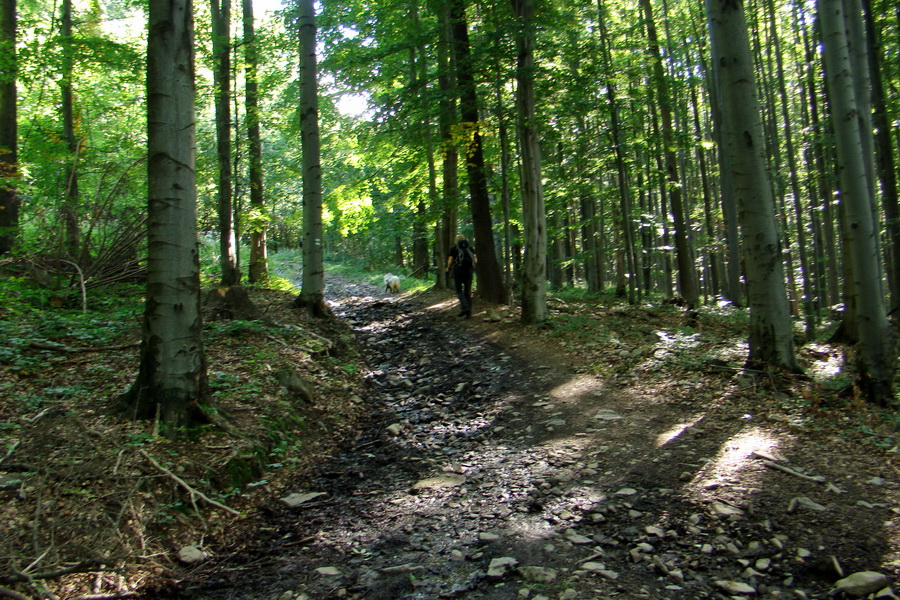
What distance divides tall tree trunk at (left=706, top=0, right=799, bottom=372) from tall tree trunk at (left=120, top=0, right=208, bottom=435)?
235 inches

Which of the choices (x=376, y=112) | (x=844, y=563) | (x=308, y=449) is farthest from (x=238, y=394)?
(x=376, y=112)

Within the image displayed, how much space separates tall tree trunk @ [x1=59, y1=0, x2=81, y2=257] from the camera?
909 cm

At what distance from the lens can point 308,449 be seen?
564cm

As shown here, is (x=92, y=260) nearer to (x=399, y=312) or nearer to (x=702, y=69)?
(x=399, y=312)

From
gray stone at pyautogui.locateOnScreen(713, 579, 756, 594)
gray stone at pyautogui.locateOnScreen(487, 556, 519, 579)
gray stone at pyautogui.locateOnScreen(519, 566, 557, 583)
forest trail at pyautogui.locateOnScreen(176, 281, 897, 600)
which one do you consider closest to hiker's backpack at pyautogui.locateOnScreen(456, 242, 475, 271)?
forest trail at pyautogui.locateOnScreen(176, 281, 897, 600)

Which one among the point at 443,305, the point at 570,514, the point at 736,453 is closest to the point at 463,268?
the point at 443,305

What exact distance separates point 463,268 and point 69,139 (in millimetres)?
10600

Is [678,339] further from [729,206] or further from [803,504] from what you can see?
[729,206]

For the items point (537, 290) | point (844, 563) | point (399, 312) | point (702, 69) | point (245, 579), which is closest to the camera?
point (844, 563)

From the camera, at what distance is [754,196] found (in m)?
6.38

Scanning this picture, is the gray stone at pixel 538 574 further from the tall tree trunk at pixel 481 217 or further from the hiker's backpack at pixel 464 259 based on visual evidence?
the tall tree trunk at pixel 481 217

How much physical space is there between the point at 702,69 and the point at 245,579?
2363 centimetres

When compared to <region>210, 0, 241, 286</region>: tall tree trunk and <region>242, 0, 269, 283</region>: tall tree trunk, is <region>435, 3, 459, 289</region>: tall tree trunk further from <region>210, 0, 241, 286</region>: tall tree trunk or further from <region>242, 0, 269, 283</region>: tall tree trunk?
<region>210, 0, 241, 286</region>: tall tree trunk

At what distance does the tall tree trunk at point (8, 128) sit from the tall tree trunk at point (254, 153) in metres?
4.57
